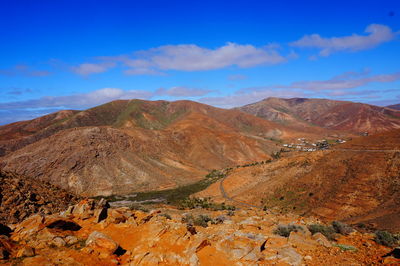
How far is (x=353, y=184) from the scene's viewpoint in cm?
2981

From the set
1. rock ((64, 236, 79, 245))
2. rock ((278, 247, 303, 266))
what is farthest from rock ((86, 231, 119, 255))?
rock ((278, 247, 303, 266))

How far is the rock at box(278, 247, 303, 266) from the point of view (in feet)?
29.4

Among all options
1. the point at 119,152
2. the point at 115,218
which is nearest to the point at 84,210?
the point at 115,218

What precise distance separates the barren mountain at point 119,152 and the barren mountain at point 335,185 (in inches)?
850

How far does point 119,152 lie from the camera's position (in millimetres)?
62125

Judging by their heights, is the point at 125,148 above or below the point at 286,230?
above

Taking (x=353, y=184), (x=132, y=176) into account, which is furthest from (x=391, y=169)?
(x=132, y=176)

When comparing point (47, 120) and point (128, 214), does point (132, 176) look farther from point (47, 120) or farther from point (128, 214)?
point (47, 120)

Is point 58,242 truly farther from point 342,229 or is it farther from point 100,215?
point 342,229

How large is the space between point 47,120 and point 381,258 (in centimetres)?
13644

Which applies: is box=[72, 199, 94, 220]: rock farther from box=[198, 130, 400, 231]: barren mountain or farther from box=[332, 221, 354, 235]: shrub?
box=[198, 130, 400, 231]: barren mountain

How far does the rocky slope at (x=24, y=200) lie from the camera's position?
1349 centimetres

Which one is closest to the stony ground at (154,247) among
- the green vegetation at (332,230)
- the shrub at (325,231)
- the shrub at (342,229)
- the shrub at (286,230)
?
the shrub at (325,231)

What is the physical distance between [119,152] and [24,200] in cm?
4860
